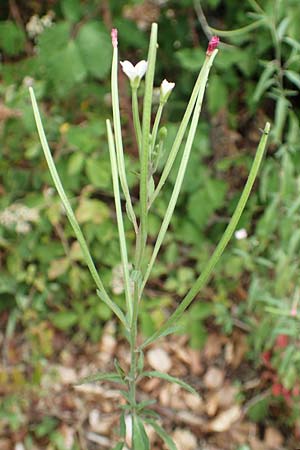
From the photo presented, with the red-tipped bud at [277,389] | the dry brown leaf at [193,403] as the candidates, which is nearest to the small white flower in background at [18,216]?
the dry brown leaf at [193,403]

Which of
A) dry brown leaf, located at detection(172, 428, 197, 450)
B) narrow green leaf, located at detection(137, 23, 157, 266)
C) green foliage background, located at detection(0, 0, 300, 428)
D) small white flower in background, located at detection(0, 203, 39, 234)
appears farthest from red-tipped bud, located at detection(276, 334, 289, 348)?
narrow green leaf, located at detection(137, 23, 157, 266)

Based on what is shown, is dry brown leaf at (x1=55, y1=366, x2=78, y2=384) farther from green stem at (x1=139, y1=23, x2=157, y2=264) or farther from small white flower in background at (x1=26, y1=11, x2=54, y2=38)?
green stem at (x1=139, y1=23, x2=157, y2=264)

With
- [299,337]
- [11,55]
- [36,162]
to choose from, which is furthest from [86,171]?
[299,337]

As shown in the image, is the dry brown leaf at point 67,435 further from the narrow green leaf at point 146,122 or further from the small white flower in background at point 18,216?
the narrow green leaf at point 146,122

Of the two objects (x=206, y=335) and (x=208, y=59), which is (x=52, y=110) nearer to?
(x=206, y=335)

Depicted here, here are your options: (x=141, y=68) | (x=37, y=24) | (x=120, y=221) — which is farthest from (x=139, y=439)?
(x=37, y=24)
